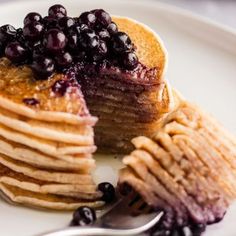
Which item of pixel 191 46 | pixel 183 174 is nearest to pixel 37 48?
pixel 183 174

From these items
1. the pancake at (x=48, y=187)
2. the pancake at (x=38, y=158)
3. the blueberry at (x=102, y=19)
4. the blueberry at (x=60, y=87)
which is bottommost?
the pancake at (x=48, y=187)

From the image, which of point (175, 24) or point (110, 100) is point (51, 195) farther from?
point (175, 24)

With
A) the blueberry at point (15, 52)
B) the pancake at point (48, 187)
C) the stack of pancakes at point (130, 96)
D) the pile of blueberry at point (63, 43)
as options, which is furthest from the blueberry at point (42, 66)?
the pancake at point (48, 187)

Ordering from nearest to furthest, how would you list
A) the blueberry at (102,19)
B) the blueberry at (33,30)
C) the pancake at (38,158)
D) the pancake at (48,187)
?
the pancake at (38,158)
the pancake at (48,187)
the blueberry at (33,30)
the blueberry at (102,19)

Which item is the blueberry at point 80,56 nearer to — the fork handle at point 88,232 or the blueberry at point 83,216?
the blueberry at point 83,216

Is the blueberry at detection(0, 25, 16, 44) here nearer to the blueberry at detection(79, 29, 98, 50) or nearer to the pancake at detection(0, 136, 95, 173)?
the blueberry at detection(79, 29, 98, 50)

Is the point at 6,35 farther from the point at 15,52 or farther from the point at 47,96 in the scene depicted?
the point at 47,96
